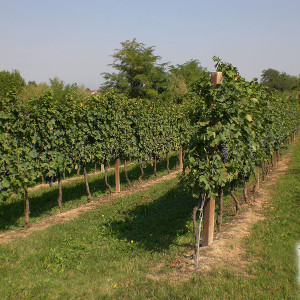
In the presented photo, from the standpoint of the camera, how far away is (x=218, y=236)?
6.07 m

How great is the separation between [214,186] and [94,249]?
2.81 m

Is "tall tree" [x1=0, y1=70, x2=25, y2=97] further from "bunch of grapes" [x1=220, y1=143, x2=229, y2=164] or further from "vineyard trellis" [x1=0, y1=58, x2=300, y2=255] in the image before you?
"bunch of grapes" [x1=220, y1=143, x2=229, y2=164]

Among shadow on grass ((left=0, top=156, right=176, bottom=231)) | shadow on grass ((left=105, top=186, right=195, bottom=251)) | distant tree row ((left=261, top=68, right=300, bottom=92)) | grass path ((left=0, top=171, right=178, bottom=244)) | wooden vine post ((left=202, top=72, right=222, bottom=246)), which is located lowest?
shadow on grass ((left=0, top=156, right=176, bottom=231))

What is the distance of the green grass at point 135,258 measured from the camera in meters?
4.22

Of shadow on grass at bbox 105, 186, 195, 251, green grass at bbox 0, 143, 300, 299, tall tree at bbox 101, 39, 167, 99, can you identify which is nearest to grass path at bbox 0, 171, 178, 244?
green grass at bbox 0, 143, 300, 299

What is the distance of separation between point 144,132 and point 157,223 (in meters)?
5.78

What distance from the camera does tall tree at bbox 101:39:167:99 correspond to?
111ft

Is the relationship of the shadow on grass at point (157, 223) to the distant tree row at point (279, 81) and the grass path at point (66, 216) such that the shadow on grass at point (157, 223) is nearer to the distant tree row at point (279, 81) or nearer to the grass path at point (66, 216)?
the grass path at point (66, 216)

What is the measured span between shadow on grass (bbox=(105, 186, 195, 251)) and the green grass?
20 millimetres

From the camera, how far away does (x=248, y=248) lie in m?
5.39

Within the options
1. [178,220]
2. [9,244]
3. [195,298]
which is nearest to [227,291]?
[195,298]

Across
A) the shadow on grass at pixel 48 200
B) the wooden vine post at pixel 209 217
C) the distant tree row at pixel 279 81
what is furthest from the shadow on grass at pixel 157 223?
the distant tree row at pixel 279 81

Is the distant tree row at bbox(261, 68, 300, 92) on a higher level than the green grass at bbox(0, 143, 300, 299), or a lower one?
higher

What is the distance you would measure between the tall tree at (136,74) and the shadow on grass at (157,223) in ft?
83.8
